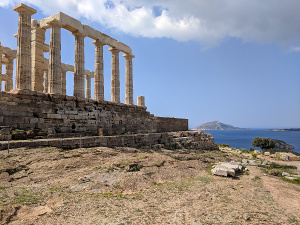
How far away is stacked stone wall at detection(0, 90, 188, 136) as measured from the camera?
36.4ft

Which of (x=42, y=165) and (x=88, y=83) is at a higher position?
(x=88, y=83)

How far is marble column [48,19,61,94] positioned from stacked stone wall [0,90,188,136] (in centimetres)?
178

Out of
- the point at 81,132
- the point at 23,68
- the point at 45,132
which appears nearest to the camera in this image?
the point at 45,132

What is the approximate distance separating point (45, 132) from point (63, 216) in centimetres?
887

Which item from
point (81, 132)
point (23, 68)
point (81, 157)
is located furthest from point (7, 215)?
point (23, 68)

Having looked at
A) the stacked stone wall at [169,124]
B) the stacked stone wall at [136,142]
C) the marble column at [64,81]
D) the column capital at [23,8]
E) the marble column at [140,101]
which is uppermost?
the column capital at [23,8]

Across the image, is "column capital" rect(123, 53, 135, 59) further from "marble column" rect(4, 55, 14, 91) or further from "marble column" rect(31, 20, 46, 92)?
"marble column" rect(4, 55, 14, 91)

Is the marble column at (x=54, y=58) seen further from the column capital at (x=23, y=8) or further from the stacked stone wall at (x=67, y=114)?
the stacked stone wall at (x=67, y=114)

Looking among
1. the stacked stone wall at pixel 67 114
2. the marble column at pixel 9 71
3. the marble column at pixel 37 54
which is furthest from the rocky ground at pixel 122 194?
the marble column at pixel 9 71

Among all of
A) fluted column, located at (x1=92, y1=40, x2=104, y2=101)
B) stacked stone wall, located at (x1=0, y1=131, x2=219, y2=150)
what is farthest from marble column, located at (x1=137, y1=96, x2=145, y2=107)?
stacked stone wall, located at (x1=0, y1=131, x2=219, y2=150)

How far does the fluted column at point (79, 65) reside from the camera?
16.5 m

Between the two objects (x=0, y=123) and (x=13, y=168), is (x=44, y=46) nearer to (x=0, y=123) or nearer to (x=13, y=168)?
(x=0, y=123)

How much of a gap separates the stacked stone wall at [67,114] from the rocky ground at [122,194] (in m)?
3.84

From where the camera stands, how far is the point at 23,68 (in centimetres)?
1298
